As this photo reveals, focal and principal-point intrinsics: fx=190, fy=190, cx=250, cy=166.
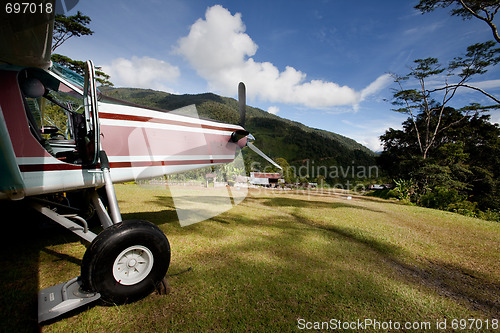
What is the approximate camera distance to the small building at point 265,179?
28.2 m

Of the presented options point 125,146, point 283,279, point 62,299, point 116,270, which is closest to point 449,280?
point 283,279

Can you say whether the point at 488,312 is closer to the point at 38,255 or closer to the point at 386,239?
the point at 386,239

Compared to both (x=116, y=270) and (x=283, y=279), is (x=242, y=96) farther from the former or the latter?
(x=116, y=270)

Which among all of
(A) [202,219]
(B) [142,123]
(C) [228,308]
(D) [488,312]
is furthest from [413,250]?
(B) [142,123]

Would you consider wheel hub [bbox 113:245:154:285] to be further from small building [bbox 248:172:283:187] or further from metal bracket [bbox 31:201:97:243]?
small building [bbox 248:172:283:187]

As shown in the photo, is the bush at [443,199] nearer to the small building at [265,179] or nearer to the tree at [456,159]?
the tree at [456,159]

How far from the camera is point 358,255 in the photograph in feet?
12.4

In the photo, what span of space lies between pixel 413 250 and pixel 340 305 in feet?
10.8

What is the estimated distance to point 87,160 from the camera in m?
2.64

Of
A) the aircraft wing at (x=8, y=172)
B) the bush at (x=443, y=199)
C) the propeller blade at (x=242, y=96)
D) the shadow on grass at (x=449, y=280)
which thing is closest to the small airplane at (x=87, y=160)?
the aircraft wing at (x=8, y=172)

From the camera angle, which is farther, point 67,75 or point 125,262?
point 67,75

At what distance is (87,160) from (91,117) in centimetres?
75

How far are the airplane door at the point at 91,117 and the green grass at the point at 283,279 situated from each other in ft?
5.42
